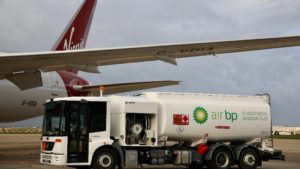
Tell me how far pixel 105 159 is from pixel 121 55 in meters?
4.01

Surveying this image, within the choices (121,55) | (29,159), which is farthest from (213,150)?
(29,159)

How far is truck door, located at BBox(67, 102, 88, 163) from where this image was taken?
13109mm

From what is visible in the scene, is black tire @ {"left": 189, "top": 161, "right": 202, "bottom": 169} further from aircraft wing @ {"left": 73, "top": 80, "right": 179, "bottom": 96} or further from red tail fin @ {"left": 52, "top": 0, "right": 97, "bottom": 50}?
red tail fin @ {"left": 52, "top": 0, "right": 97, "bottom": 50}

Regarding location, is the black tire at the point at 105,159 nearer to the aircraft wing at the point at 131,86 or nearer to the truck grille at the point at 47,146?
the truck grille at the point at 47,146

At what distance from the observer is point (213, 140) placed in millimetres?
15414

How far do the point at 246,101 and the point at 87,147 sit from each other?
6.07m

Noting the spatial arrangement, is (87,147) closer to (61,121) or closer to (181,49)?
(61,121)

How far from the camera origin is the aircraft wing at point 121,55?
48.2 ft

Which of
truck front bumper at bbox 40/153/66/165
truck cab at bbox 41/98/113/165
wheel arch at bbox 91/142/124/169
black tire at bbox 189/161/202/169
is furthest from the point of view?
black tire at bbox 189/161/202/169

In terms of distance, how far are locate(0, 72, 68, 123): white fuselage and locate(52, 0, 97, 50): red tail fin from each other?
2142 millimetres

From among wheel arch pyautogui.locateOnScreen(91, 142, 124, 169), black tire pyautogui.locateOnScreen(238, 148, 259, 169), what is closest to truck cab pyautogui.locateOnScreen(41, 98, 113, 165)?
wheel arch pyautogui.locateOnScreen(91, 142, 124, 169)

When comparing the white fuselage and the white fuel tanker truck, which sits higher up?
the white fuselage

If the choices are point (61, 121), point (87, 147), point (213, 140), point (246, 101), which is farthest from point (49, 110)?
point (246, 101)

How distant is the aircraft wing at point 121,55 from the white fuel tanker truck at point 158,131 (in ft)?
4.80
